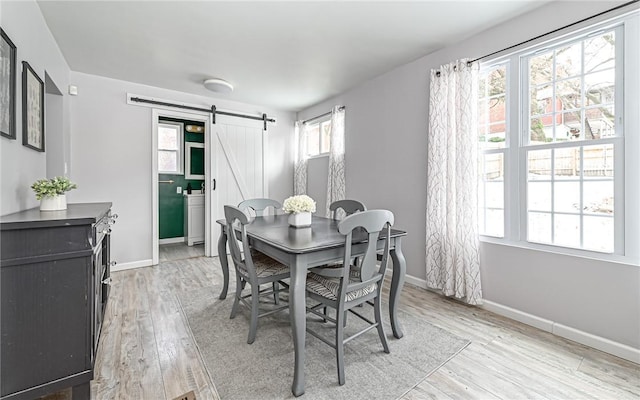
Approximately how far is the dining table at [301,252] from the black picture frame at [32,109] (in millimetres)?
1449

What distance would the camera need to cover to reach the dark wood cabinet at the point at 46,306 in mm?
1249

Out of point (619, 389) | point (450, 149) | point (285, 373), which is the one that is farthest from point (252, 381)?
point (450, 149)

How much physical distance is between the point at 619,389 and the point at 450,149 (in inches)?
77.4

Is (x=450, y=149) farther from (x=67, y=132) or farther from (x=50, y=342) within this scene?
(x=67, y=132)

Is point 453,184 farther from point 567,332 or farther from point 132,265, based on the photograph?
point 132,265

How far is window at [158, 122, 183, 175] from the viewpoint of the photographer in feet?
17.5

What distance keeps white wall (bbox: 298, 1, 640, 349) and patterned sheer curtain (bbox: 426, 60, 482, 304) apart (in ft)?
0.51

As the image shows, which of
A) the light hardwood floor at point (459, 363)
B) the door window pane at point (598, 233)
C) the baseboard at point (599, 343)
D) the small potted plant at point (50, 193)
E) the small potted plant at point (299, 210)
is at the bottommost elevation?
the light hardwood floor at point (459, 363)

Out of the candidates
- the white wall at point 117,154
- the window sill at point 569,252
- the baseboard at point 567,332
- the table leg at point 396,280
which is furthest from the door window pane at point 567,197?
the white wall at point 117,154

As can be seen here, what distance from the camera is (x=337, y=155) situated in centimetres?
423

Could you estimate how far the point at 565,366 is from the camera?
1772 millimetres

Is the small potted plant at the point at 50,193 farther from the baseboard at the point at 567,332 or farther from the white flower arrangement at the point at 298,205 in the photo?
the baseboard at the point at 567,332

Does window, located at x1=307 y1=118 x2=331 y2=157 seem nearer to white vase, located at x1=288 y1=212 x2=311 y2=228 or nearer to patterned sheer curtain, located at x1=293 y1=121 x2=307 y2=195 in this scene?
patterned sheer curtain, located at x1=293 y1=121 x2=307 y2=195

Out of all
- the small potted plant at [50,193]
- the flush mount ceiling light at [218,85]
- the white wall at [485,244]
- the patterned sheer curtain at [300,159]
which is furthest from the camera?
the patterned sheer curtain at [300,159]
